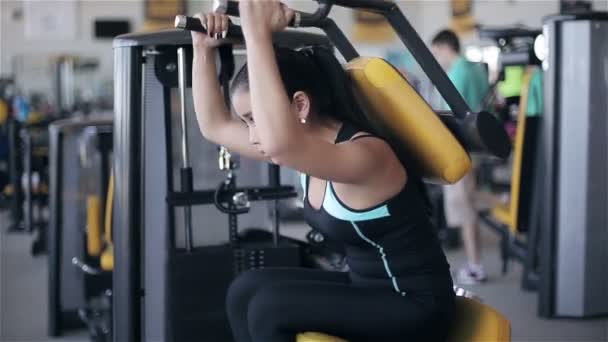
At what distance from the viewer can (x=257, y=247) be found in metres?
2.10

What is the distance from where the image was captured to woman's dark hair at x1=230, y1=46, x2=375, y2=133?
1444mm

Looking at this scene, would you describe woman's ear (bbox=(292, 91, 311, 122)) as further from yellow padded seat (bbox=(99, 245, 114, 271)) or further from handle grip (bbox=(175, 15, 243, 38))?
yellow padded seat (bbox=(99, 245, 114, 271))

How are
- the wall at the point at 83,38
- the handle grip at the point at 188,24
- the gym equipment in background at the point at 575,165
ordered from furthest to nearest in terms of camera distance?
the wall at the point at 83,38 < the gym equipment in background at the point at 575,165 < the handle grip at the point at 188,24

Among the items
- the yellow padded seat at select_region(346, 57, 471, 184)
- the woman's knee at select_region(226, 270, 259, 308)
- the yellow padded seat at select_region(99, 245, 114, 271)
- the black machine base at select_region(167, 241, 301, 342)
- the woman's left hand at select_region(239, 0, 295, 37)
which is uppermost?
the woman's left hand at select_region(239, 0, 295, 37)

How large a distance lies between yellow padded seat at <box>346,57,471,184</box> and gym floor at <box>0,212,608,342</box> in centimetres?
187

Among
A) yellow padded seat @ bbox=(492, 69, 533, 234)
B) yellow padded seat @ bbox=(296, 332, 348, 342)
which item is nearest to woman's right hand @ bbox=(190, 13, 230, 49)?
yellow padded seat @ bbox=(296, 332, 348, 342)

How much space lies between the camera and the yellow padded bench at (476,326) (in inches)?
58.2

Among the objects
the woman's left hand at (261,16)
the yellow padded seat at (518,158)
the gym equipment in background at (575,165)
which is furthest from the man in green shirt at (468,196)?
the woman's left hand at (261,16)

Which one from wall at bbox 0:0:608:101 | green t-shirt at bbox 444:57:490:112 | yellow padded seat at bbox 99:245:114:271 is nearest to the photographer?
yellow padded seat at bbox 99:245:114:271

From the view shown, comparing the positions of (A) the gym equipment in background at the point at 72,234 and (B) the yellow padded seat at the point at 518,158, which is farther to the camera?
(B) the yellow padded seat at the point at 518,158

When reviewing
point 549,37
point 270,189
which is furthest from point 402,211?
point 549,37

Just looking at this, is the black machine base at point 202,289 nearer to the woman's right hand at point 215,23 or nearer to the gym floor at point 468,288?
the woman's right hand at point 215,23

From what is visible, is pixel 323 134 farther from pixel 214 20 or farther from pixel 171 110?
pixel 171 110

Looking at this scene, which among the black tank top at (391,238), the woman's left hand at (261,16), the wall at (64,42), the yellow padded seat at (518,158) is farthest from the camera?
the wall at (64,42)
